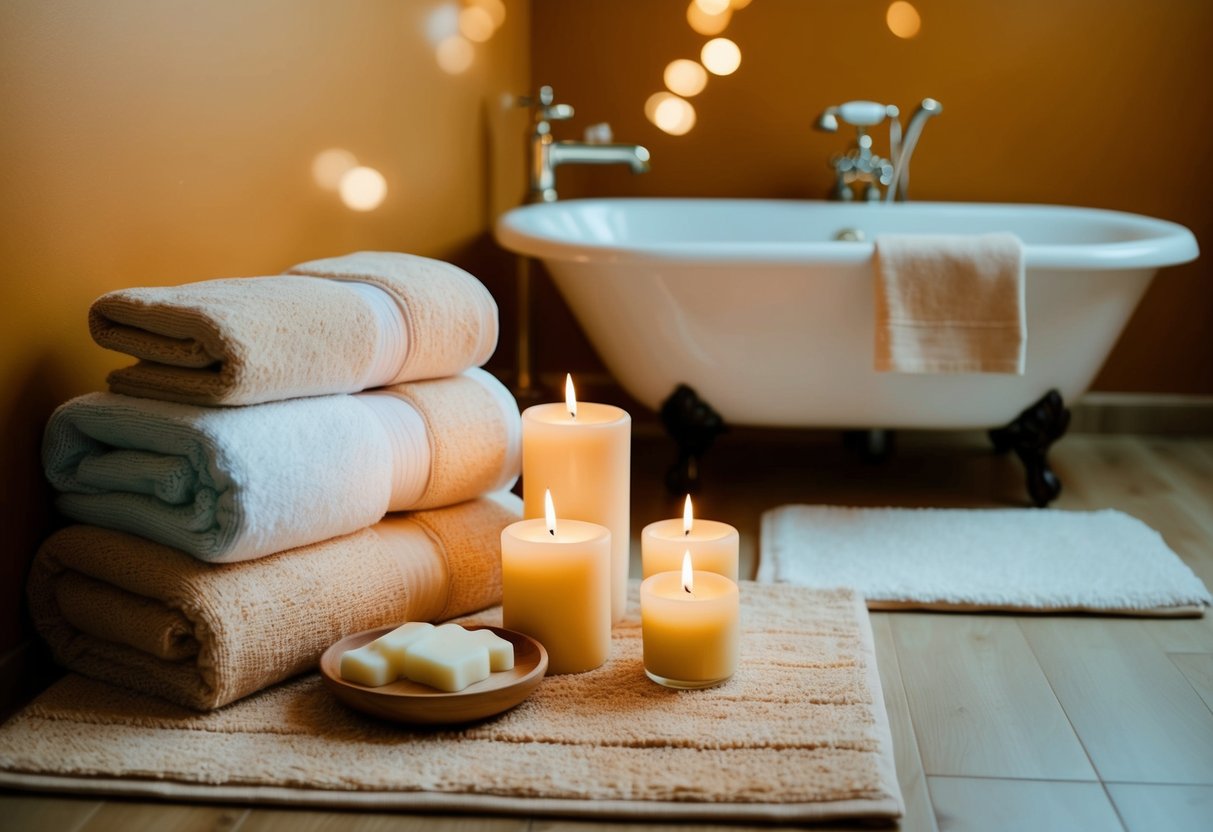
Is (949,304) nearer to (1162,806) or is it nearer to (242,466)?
(1162,806)

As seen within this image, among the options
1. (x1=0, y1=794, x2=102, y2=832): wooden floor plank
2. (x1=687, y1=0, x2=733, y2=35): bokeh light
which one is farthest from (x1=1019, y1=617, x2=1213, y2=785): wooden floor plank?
(x1=687, y1=0, x2=733, y2=35): bokeh light

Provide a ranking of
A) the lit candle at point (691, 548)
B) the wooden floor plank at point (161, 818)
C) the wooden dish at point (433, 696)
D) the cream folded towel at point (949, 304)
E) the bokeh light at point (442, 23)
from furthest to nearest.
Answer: the bokeh light at point (442, 23), the cream folded towel at point (949, 304), the lit candle at point (691, 548), the wooden dish at point (433, 696), the wooden floor plank at point (161, 818)

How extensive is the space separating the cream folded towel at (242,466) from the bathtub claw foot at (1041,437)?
4.27ft

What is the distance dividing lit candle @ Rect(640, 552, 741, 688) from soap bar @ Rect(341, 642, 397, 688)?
29cm

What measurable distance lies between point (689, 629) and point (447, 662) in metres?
0.28

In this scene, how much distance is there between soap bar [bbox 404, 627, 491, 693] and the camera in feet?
4.18

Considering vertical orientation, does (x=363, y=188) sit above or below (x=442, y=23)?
below

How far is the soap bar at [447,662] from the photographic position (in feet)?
4.18

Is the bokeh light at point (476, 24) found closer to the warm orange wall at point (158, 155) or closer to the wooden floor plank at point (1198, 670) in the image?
the warm orange wall at point (158, 155)

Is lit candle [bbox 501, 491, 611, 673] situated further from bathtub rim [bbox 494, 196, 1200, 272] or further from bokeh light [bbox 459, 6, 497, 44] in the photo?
bokeh light [bbox 459, 6, 497, 44]

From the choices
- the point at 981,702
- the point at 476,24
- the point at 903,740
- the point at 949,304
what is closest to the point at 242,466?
the point at 903,740

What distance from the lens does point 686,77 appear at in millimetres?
2990

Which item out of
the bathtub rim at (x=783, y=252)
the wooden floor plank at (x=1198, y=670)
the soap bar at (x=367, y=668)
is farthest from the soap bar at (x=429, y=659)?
the bathtub rim at (x=783, y=252)

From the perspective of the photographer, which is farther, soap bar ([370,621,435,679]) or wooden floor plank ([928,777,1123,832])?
soap bar ([370,621,435,679])
